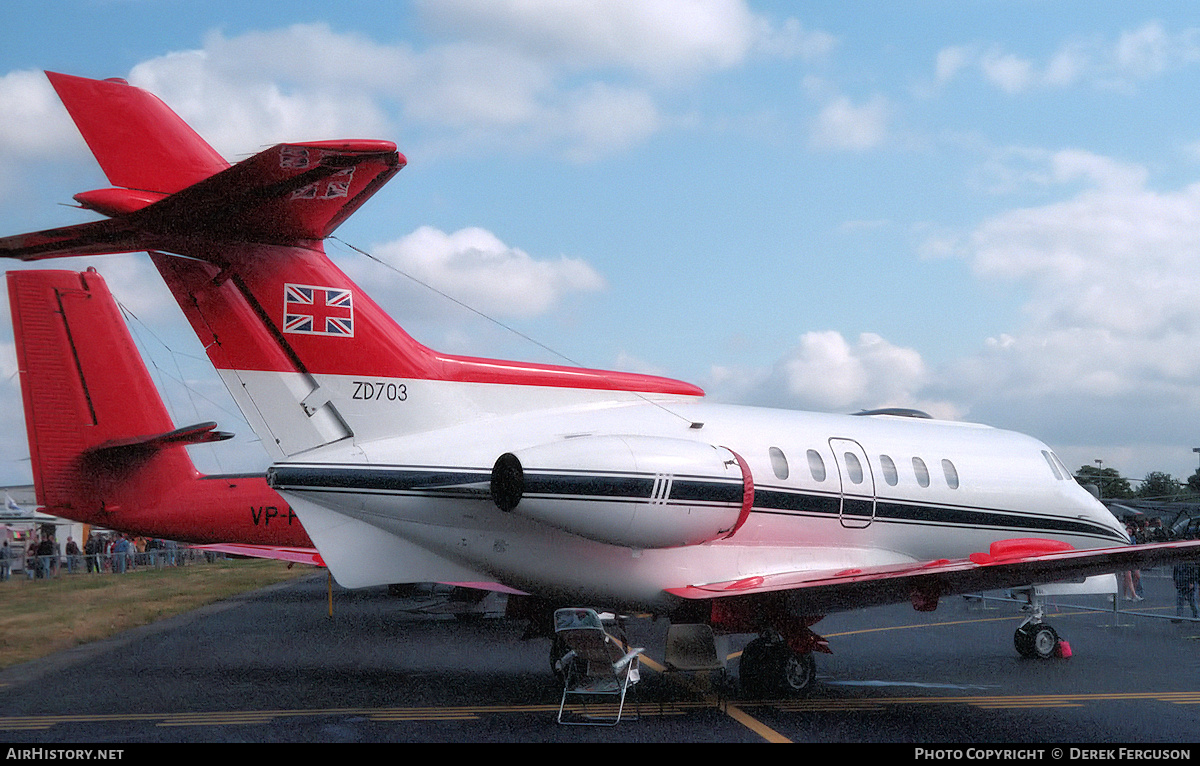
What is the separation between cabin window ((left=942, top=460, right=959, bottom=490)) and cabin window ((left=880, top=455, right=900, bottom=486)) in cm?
89

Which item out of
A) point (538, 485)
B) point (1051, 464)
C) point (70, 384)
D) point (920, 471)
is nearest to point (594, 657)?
point (538, 485)

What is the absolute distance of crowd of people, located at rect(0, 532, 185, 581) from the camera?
28609 millimetres

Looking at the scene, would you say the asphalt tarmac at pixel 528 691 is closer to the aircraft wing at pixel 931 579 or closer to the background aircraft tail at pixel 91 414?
the aircraft wing at pixel 931 579

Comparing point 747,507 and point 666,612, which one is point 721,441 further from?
point 666,612

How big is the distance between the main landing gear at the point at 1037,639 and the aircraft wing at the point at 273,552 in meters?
9.58

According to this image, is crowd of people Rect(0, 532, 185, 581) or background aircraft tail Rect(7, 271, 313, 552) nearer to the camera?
background aircraft tail Rect(7, 271, 313, 552)

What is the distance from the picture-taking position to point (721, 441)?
10.8 metres

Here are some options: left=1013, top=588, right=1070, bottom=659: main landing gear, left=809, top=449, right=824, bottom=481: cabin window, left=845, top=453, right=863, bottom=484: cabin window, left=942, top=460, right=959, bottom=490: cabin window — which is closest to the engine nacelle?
left=809, top=449, right=824, bottom=481: cabin window

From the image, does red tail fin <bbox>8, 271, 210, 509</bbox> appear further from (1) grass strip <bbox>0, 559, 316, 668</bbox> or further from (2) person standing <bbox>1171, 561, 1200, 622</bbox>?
(2) person standing <bbox>1171, 561, 1200, 622</bbox>

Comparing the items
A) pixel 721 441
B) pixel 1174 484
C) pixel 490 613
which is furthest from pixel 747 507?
pixel 1174 484

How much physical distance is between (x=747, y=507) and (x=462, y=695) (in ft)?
12.1

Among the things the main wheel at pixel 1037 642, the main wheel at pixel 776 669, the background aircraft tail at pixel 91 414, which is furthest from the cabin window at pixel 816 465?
the background aircraft tail at pixel 91 414

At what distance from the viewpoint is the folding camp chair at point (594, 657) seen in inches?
355

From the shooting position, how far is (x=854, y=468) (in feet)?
38.7
